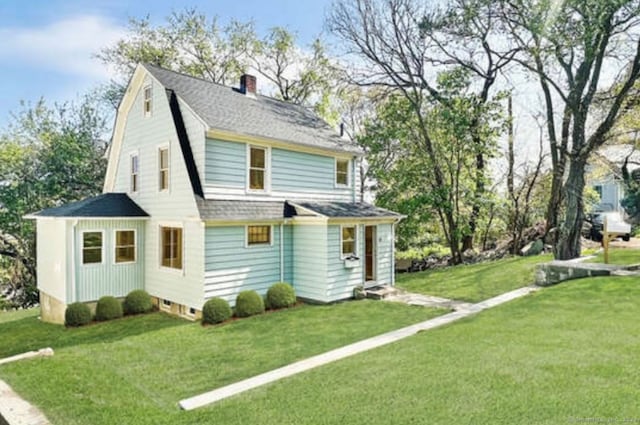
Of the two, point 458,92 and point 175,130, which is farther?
point 458,92

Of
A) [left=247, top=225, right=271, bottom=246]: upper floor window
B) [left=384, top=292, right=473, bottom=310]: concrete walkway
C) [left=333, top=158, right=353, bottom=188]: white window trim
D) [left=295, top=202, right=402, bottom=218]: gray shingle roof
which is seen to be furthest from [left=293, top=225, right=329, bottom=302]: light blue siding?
[left=333, top=158, right=353, bottom=188]: white window trim

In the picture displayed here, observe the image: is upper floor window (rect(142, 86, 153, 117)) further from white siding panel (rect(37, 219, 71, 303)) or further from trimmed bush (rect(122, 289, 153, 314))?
trimmed bush (rect(122, 289, 153, 314))

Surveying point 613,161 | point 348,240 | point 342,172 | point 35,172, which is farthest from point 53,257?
point 613,161

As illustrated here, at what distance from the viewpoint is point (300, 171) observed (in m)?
13.3

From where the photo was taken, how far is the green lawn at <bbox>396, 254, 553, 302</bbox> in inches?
482

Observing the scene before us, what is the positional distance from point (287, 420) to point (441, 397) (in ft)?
6.16

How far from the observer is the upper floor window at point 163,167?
11984 mm

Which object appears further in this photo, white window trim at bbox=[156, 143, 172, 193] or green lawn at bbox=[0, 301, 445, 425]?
white window trim at bbox=[156, 143, 172, 193]

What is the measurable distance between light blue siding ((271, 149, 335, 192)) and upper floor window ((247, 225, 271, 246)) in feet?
4.97

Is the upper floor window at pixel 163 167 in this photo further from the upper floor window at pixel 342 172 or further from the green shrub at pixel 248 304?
the upper floor window at pixel 342 172

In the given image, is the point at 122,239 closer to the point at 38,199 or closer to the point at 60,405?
the point at 60,405

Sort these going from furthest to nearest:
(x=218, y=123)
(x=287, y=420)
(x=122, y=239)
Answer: (x=122, y=239) < (x=218, y=123) < (x=287, y=420)

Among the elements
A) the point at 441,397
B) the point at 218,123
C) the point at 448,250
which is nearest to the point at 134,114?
the point at 218,123

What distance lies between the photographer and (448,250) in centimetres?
2288
